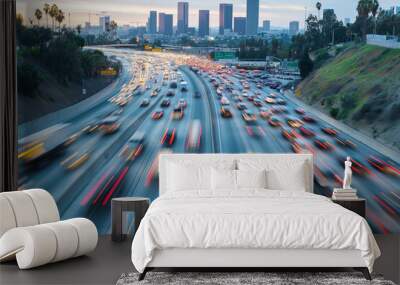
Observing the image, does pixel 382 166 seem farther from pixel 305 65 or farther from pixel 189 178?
pixel 189 178

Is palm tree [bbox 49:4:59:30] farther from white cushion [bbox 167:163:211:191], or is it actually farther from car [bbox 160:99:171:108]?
white cushion [bbox 167:163:211:191]

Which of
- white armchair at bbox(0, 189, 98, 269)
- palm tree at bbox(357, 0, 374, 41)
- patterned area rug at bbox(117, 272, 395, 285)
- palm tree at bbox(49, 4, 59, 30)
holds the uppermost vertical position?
palm tree at bbox(357, 0, 374, 41)

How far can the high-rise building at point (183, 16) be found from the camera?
9.04m

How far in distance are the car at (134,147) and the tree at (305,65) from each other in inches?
84.3

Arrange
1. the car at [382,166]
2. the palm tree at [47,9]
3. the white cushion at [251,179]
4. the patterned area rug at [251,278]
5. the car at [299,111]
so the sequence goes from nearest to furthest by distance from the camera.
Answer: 1. the patterned area rug at [251,278]
2. the white cushion at [251,179]
3. the car at [382,166]
4. the palm tree at [47,9]
5. the car at [299,111]

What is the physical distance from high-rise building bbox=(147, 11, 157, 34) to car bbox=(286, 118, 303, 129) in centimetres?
206

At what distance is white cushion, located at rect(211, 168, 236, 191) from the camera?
7.60 metres

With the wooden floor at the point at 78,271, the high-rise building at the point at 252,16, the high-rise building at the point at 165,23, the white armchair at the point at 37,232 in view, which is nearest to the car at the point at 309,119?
A: the high-rise building at the point at 252,16

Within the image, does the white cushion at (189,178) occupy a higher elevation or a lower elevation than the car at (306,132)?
lower

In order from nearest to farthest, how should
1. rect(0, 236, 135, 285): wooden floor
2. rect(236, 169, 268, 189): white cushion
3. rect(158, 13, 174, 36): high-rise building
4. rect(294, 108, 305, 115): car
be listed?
rect(0, 236, 135, 285): wooden floor, rect(236, 169, 268, 189): white cushion, rect(294, 108, 305, 115): car, rect(158, 13, 174, 36): high-rise building

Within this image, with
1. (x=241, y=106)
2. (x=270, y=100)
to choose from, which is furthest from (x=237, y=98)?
(x=270, y=100)

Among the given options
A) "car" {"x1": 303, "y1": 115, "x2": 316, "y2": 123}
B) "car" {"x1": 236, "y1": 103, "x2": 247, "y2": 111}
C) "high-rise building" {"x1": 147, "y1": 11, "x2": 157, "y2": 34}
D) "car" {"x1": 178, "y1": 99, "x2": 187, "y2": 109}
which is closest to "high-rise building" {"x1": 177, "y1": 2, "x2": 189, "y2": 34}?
"high-rise building" {"x1": 147, "y1": 11, "x2": 157, "y2": 34}

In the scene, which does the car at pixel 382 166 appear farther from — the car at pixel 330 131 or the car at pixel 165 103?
A: the car at pixel 165 103

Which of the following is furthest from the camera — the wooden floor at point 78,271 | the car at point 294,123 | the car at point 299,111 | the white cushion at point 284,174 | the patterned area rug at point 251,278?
the car at point 299,111
